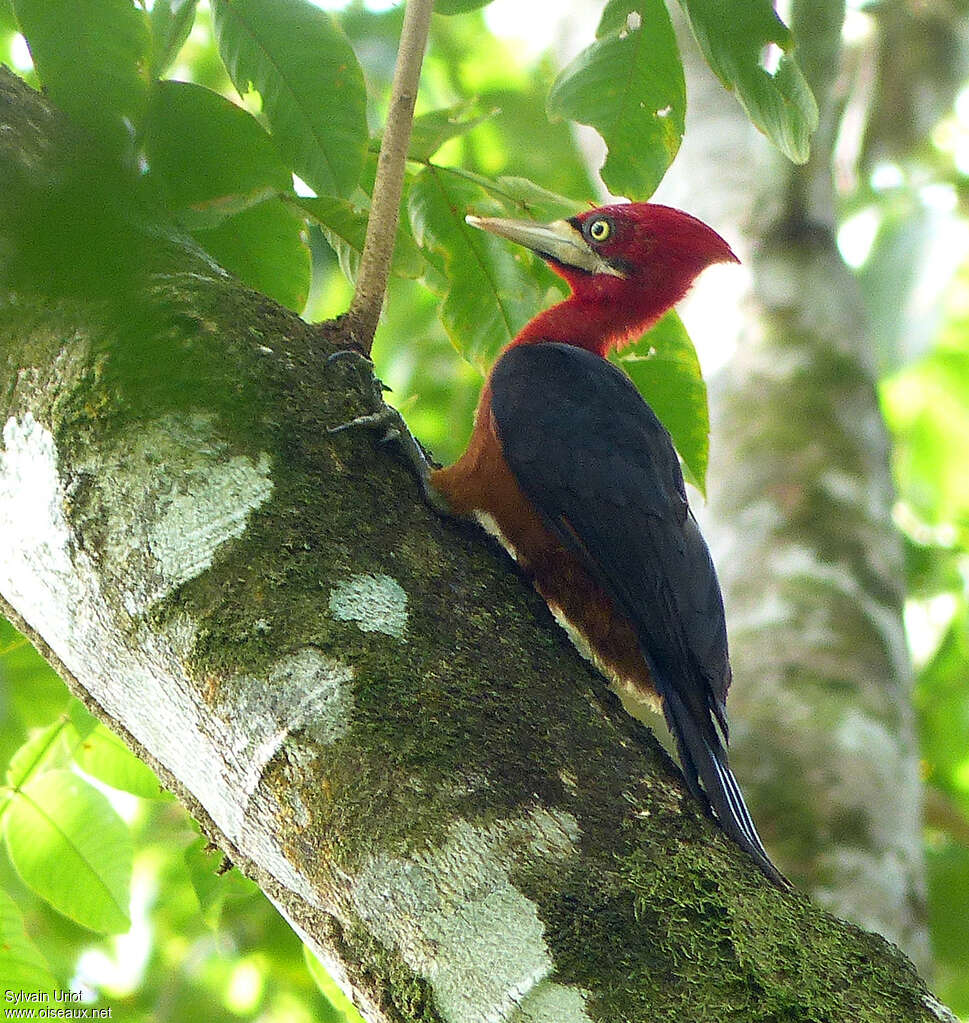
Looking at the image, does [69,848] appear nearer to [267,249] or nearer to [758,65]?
[267,249]

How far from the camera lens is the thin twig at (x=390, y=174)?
2.22 m

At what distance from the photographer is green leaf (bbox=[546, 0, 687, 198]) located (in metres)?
2.46

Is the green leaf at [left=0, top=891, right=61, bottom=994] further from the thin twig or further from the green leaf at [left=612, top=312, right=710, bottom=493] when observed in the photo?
the green leaf at [left=612, top=312, right=710, bottom=493]

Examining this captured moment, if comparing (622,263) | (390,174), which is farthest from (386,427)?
(622,263)

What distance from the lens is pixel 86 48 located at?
6.44 ft

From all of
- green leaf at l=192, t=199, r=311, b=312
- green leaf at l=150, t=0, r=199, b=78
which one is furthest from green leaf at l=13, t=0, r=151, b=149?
green leaf at l=192, t=199, r=311, b=312

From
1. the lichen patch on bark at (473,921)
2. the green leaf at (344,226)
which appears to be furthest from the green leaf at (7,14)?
the lichen patch on bark at (473,921)

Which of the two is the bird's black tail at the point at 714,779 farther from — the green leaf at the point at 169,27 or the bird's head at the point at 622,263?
the green leaf at the point at 169,27

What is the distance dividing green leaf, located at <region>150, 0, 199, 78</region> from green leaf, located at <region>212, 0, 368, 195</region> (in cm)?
12

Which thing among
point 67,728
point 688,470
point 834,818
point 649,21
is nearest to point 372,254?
point 649,21

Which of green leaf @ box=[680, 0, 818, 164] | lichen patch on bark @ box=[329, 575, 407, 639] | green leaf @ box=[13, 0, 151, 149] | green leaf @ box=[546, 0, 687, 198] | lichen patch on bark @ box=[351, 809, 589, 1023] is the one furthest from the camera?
green leaf @ box=[546, 0, 687, 198]

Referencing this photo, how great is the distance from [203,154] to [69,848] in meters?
1.49

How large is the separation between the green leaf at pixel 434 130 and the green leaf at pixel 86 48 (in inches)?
34.5

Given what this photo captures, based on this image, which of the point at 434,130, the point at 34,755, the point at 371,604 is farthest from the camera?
the point at 434,130
